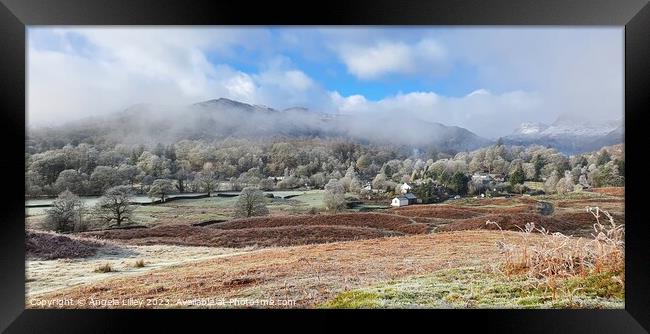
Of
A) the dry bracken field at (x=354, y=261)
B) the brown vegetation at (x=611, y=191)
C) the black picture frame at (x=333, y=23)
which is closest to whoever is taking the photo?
the black picture frame at (x=333, y=23)

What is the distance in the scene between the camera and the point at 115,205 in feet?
10.6

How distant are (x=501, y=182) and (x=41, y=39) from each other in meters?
4.33

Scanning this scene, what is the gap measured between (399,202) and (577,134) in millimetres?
1702

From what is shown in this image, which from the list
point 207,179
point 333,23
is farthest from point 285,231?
point 333,23

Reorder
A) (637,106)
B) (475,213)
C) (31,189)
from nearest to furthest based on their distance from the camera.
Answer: (637,106) < (31,189) < (475,213)

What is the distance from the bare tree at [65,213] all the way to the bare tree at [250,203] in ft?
4.57

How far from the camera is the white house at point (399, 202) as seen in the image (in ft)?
11.0

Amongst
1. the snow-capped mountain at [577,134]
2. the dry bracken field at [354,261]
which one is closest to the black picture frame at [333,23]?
the dry bracken field at [354,261]

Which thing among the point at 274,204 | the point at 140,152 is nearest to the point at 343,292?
the point at 274,204

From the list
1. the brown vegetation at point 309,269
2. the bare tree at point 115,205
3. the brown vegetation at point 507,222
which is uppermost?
the bare tree at point 115,205

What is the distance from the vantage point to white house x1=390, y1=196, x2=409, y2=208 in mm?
3338

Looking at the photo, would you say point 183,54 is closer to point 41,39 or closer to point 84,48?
point 84,48

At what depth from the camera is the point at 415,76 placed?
3.32 m

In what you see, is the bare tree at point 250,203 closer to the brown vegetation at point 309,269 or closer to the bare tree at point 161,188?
the brown vegetation at point 309,269
